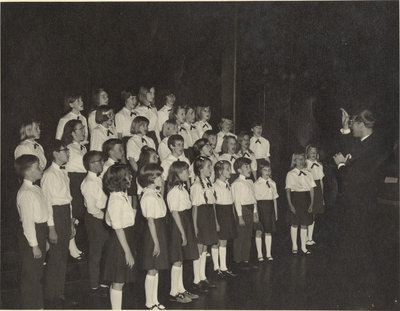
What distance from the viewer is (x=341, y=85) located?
850 cm

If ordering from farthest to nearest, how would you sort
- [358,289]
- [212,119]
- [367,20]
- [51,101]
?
1. [212,119]
2. [51,101]
3. [367,20]
4. [358,289]

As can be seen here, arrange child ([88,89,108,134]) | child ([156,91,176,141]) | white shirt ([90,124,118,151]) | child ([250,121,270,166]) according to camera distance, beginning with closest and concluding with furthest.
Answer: white shirt ([90,124,118,151]) → child ([88,89,108,134]) → child ([156,91,176,141]) → child ([250,121,270,166])

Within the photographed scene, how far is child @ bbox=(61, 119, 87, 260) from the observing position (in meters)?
5.68

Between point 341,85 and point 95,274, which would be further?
point 341,85

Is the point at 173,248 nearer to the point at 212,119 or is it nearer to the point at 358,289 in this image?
the point at 358,289

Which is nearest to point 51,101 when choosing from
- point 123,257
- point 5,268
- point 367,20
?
point 5,268

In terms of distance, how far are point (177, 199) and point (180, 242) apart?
0.42 m

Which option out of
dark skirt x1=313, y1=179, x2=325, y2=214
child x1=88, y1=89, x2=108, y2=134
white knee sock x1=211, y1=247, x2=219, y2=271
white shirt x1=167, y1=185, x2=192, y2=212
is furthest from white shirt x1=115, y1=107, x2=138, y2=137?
dark skirt x1=313, y1=179, x2=325, y2=214

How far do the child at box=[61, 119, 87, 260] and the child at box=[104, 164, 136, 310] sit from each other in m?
1.29

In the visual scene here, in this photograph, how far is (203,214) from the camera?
5723 millimetres

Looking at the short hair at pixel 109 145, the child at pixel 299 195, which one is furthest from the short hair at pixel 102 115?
the child at pixel 299 195

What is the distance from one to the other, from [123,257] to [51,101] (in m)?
3.65

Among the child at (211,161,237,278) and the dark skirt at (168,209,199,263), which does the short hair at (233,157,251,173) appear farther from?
the dark skirt at (168,209,199,263)

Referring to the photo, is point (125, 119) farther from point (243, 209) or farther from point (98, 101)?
point (243, 209)
